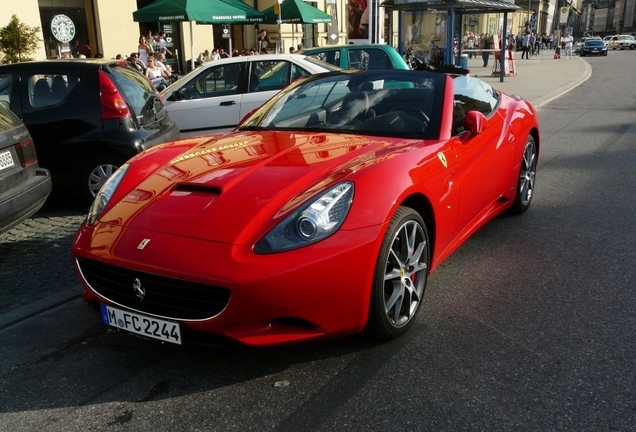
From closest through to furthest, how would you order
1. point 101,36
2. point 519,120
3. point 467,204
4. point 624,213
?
point 467,204, point 519,120, point 624,213, point 101,36

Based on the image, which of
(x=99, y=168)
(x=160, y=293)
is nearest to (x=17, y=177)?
(x=99, y=168)

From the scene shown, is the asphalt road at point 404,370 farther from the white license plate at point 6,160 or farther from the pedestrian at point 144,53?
the pedestrian at point 144,53

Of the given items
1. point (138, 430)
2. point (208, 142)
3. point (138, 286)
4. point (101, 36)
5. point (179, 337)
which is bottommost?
point (138, 430)

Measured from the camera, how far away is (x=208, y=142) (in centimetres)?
408

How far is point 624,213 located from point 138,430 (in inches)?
186

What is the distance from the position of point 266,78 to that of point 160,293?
626 centimetres

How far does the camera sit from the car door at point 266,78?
845 cm

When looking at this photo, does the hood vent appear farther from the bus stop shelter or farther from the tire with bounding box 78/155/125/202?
the bus stop shelter

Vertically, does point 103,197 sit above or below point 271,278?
above

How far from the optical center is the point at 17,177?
15.2ft

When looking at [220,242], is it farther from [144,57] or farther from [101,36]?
[101,36]

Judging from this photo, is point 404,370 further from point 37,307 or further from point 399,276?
point 37,307

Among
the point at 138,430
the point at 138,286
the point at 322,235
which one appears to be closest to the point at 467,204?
the point at 322,235

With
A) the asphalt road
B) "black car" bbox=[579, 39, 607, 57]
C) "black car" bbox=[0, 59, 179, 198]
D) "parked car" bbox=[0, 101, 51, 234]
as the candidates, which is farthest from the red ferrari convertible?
"black car" bbox=[579, 39, 607, 57]
